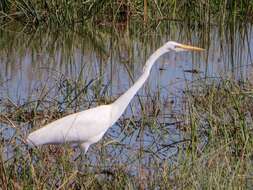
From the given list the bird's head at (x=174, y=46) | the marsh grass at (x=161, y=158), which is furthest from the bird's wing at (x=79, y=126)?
the bird's head at (x=174, y=46)

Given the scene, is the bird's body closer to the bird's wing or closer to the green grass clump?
the bird's wing

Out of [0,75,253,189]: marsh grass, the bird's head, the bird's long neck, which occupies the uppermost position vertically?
the bird's head

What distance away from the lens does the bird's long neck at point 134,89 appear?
575 cm

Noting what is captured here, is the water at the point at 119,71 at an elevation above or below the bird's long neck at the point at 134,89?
below

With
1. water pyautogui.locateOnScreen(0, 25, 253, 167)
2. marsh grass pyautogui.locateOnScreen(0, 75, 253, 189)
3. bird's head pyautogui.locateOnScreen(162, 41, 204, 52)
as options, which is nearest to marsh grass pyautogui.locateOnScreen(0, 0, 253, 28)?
water pyautogui.locateOnScreen(0, 25, 253, 167)

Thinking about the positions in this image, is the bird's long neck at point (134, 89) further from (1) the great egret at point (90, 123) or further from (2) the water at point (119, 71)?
(2) the water at point (119, 71)

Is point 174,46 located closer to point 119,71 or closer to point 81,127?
point 81,127

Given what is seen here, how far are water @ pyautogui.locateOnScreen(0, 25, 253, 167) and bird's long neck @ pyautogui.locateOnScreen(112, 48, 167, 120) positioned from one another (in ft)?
1.17

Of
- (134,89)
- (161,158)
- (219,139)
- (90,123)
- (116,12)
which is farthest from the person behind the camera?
(116,12)

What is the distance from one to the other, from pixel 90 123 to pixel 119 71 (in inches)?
158

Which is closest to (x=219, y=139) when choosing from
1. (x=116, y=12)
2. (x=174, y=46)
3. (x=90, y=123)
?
(x=174, y=46)

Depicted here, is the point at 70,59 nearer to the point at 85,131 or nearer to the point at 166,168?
the point at 85,131

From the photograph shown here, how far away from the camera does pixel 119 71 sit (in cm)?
995

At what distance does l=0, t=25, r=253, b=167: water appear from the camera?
7.09 m
